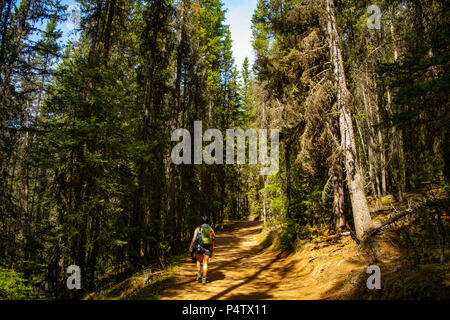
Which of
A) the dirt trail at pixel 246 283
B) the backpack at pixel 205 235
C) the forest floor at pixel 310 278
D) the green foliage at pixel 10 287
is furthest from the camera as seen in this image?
the backpack at pixel 205 235

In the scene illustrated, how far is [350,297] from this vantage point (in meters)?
5.39

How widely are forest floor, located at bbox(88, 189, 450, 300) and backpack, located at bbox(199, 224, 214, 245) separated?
139 cm

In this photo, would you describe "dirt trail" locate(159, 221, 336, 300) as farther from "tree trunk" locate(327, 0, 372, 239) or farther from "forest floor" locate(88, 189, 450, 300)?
"tree trunk" locate(327, 0, 372, 239)

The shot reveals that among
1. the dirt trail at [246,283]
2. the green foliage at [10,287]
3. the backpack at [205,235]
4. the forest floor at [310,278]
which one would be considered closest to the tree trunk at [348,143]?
the forest floor at [310,278]

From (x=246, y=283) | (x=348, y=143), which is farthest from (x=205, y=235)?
(x=348, y=143)

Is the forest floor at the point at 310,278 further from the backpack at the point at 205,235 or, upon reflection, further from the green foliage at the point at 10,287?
the green foliage at the point at 10,287

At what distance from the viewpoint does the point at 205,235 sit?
7770 mm

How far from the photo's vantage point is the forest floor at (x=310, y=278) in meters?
4.60

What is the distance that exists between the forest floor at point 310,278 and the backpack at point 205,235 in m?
1.39

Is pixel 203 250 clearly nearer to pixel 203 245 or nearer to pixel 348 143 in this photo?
pixel 203 245

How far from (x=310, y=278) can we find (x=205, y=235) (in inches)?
148

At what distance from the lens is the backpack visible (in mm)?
7703

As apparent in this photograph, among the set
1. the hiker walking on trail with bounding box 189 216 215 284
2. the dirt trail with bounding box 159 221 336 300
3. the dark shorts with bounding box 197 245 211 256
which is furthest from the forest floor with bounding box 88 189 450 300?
the dark shorts with bounding box 197 245 211 256
